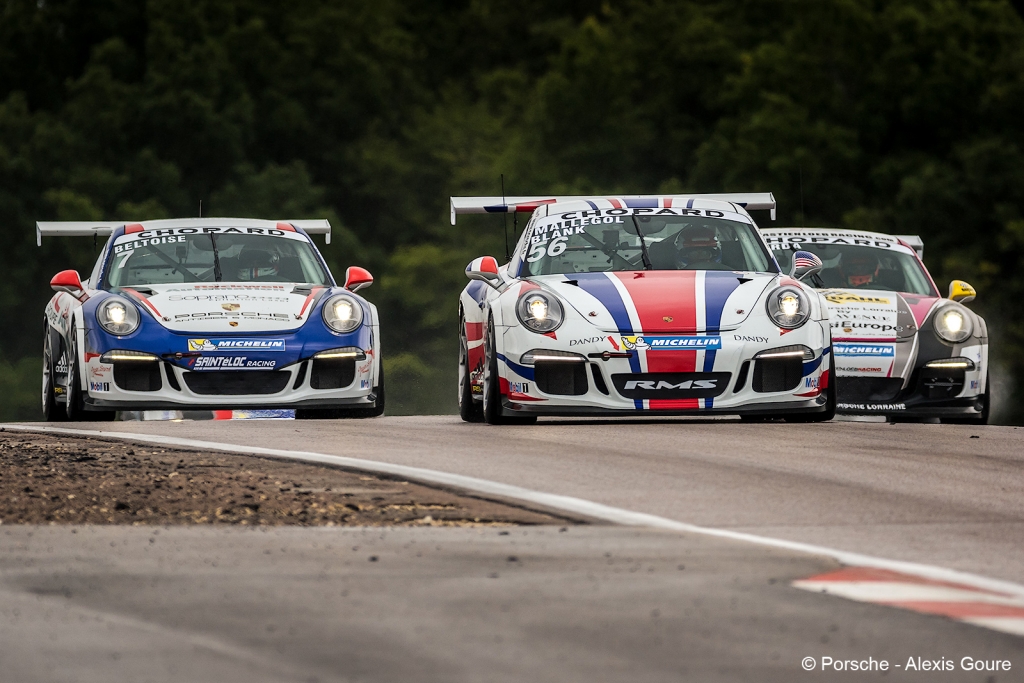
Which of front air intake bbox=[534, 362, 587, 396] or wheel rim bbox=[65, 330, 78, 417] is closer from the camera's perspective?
front air intake bbox=[534, 362, 587, 396]

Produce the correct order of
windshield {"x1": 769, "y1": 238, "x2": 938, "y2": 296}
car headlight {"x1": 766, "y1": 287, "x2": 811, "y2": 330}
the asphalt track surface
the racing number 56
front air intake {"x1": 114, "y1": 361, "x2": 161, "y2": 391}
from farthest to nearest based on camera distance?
windshield {"x1": 769, "y1": 238, "x2": 938, "y2": 296} < front air intake {"x1": 114, "y1": 361, "x2": 161, "y2": 391} < the racing number 56 < car headlight {"x1": 766, "y1": 287, "x2": 811, "y2": 330} < the asphalt track surface

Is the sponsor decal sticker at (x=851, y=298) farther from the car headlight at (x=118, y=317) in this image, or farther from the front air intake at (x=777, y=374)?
the car headlight at (x=118, y=317)

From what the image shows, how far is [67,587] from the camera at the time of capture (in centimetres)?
596

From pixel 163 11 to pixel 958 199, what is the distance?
97.5 feet

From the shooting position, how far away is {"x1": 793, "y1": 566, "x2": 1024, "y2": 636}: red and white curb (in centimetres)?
548

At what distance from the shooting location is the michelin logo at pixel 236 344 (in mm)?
13125

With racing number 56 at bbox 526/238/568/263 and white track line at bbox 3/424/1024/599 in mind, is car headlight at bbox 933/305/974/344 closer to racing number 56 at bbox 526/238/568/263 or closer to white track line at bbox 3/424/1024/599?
racing number 56 at bbox 526/238/568/263

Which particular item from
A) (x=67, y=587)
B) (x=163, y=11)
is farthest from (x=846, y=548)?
(x=163, y=11)

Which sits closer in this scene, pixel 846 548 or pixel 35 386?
pixel 846 548

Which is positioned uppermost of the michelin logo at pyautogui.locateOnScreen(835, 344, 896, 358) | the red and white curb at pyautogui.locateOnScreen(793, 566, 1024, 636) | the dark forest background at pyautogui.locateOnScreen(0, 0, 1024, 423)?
the dark forest background at pyautogui.locateOnScreen(0, 0, 1024, 423)

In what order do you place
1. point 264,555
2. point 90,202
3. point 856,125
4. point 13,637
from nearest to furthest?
point 13,637 < point 264,555 < point 856,125 < point 90,202

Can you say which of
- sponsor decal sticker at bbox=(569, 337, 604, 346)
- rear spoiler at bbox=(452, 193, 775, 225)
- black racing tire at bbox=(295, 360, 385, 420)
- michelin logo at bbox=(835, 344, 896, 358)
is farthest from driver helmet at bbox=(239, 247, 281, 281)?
michelin logo at bbox=(835, 344, 896, 358)

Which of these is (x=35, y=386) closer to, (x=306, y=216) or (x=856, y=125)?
(x=306, y=216)

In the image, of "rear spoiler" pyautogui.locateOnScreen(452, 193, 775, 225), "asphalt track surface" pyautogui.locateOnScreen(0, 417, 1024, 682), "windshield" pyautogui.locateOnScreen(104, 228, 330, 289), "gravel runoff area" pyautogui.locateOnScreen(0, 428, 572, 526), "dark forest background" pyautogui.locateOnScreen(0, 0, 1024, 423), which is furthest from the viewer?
"dark forest background" pyautogui.locateOnScreen(0, 0, 1024, 423)
